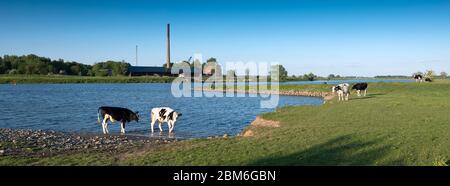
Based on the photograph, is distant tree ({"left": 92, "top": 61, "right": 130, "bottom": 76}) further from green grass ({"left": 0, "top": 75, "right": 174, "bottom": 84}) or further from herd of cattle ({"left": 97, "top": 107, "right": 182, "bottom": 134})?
herd of cattle ({"left": 97, "top": 107, "right": 182, "bottom": 134})

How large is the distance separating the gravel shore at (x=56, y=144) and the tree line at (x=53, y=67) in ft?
496

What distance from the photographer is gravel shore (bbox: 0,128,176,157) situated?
48.2 feet

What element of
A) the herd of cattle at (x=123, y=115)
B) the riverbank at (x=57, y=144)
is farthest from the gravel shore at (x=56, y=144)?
the herd of cattle at (x=123, y=115)

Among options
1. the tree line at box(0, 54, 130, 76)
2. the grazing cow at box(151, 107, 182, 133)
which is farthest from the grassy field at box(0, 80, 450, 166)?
the tree line at box(0, 54, 130, 76)

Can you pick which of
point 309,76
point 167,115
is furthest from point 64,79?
point 167,115

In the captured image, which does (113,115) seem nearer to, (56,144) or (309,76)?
(56,144)

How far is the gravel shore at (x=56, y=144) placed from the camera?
14.7 metres

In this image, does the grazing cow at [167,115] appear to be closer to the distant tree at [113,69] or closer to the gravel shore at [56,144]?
the gravel shore at [56,144]

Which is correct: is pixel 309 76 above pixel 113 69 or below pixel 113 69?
below

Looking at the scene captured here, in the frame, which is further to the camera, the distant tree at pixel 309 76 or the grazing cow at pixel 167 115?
the distant tree at pixel 309 76

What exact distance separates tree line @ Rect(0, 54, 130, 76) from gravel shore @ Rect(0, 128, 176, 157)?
496ft

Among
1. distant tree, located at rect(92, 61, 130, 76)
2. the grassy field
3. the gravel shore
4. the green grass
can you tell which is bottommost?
the gravel shore

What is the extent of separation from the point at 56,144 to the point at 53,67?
16141 cm

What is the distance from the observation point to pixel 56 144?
655 inches
